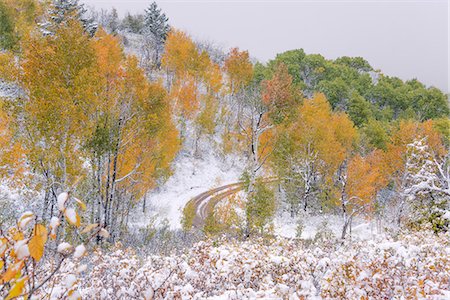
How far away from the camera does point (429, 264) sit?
16.7ft

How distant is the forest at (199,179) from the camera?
511cm

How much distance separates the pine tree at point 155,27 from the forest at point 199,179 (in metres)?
0.24

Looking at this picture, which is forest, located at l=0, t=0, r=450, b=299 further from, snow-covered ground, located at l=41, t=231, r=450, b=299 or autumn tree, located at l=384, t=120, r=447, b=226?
autumn tree, located at l=384, t=120, r=447, b=226

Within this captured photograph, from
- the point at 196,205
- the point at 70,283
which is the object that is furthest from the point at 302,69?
the point at 70,283

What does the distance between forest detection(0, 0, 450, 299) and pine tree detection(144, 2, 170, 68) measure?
243 mm

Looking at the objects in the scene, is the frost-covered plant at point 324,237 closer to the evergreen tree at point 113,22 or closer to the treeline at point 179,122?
the treeline at point 179,122

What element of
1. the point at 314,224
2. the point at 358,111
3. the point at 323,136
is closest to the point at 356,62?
the point at 358,111

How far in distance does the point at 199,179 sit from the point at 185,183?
→ 2095 millimetres

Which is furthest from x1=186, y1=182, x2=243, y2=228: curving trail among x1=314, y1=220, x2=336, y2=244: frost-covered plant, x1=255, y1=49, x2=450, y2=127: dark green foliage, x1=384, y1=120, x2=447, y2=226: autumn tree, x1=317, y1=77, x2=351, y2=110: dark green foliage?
x1=317, y1=77, x2=351, y2=110: dark green foliage

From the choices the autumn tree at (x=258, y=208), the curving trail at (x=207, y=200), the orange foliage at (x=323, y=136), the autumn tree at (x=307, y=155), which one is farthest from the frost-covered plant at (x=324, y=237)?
the orange foliage at (x=323, y=136)

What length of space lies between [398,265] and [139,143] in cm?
1392

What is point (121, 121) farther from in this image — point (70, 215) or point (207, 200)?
point (207, 200)

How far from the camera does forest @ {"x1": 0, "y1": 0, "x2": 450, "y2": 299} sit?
5113 millimetres

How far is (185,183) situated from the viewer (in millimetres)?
32781
